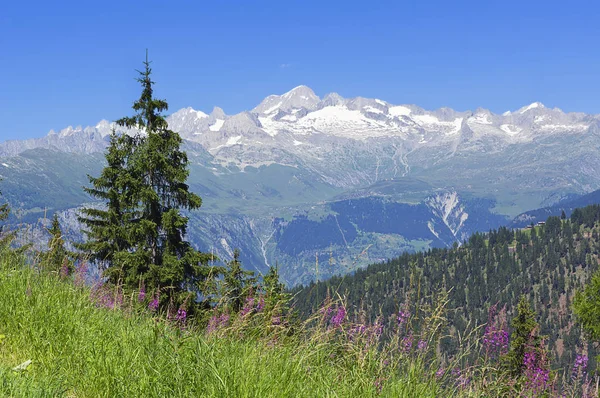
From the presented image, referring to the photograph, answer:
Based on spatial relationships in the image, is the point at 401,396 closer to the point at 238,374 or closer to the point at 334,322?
the point at 238,374

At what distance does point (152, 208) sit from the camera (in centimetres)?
2553

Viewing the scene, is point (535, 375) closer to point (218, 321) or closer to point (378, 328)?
point (378, 328)

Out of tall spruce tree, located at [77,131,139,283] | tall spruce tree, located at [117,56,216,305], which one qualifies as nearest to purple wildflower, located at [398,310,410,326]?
tall spruce tree, located at [117,56,216,305]

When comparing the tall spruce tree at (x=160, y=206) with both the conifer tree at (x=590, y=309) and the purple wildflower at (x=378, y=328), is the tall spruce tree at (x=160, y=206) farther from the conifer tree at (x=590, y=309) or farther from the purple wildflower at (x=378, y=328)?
the conifer tree at (x=590, y=309)

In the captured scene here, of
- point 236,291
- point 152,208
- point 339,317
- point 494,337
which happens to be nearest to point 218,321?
point 339,317

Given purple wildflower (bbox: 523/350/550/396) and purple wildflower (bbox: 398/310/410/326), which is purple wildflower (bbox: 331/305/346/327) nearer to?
purple wildflower (bbox: 398/310/410/326)

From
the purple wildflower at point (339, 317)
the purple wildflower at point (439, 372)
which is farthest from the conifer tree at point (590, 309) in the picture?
the purple wildflower at point (439, 372)

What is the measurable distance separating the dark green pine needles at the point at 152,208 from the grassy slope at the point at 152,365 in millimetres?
16795

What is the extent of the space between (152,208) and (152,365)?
22307 mm

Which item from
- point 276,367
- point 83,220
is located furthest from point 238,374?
point 83,220

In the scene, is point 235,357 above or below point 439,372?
above

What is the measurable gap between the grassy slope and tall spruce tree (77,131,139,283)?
20783 millimetres

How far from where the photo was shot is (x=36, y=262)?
8.36m

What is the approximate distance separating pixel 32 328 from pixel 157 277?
1882 centimetres
